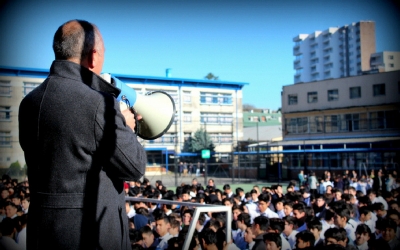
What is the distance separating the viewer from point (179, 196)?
32.0 feet

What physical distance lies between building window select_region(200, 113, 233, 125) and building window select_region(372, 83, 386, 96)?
13917 mm

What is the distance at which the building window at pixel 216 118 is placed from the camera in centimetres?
4333

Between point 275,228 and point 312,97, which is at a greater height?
point 312,97

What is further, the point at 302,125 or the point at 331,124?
the point at 302,125

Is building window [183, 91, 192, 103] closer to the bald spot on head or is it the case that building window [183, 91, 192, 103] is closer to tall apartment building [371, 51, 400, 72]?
tall apartment building [371, 51, 400, 72]

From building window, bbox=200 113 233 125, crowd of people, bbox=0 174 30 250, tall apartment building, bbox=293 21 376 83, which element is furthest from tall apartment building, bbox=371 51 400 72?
crowd of people, bbox=0 174 30 250

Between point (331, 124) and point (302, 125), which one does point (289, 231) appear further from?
point (302, 125)

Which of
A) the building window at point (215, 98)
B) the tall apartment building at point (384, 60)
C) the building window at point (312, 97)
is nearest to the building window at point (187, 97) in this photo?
the building window at point (215, 98)

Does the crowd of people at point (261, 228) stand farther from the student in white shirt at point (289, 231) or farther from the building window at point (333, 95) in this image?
the building window at point (333, 95)

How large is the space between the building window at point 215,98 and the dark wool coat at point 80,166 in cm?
4101

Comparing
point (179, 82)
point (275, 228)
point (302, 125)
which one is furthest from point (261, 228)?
point (179, 82)

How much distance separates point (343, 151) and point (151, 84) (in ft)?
52.8

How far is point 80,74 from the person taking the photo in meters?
1.73

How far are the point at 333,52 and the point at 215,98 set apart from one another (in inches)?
1758
